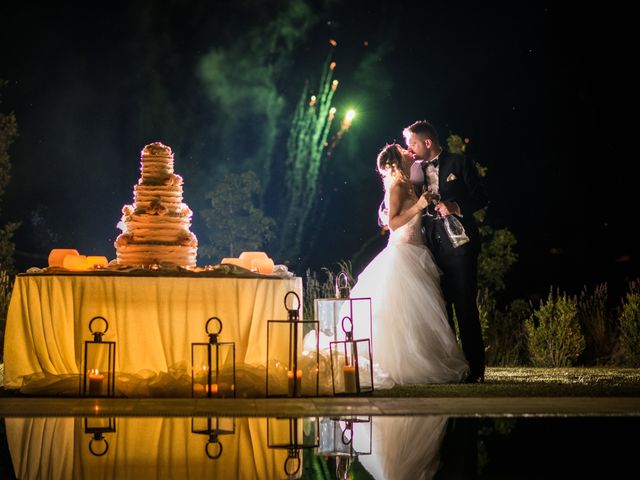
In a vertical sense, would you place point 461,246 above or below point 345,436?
above

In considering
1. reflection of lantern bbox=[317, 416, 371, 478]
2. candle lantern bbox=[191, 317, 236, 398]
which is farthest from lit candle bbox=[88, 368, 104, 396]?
reflection of lantern bbox=[317, 416, 371, 478]

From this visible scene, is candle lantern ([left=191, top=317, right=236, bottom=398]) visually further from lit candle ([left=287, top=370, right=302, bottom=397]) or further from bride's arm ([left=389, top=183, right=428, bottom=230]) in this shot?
bride's arm ([left=389, top=183, right=428, bottom=230])

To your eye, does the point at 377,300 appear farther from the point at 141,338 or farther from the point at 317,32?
the point at 317,32

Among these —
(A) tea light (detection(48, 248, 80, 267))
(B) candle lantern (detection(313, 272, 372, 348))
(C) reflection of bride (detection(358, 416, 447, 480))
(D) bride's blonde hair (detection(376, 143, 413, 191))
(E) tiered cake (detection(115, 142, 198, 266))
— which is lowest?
(C) reflection of bride (detection(358, 416, 447, 480))

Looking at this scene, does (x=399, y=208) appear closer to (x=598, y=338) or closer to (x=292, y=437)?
(x=292, y=437)

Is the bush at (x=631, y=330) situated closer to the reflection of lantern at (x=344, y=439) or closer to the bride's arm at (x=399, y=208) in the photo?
the bride's arm at (x=399, y=208)

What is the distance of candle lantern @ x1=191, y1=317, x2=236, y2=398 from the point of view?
729 centimetres

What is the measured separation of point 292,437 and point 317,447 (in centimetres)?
38

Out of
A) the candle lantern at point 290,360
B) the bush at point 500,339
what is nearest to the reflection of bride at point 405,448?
the candle lantern at point 290,360

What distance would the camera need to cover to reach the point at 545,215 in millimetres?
20219

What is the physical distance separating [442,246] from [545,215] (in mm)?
11791

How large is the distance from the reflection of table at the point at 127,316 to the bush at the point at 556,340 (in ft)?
16.2

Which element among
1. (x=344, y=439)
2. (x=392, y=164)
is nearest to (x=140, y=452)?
(x=344, y=439)

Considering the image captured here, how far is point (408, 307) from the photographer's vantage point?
866 centimetres
